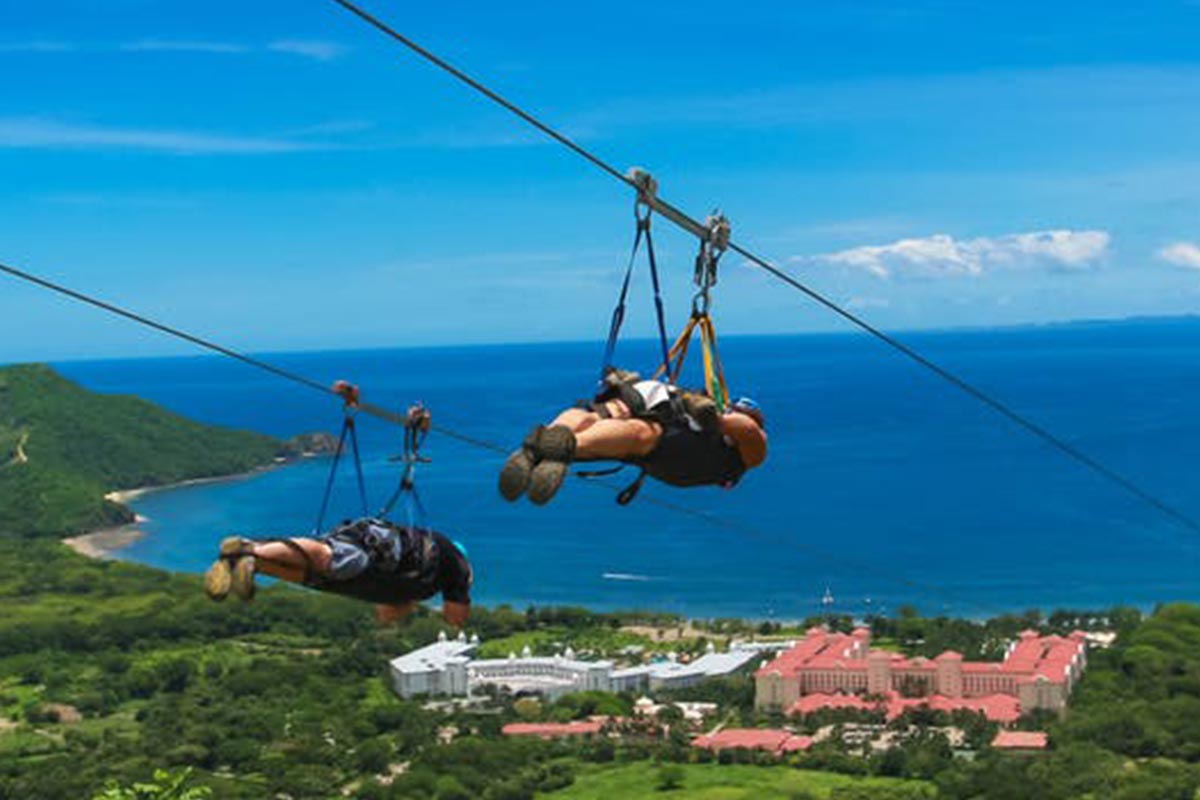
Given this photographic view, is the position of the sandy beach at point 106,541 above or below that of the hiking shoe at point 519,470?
below

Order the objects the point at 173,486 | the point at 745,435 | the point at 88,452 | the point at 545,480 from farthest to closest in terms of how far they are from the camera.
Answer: the point at 173,486, the point at 88,452, the point at 745,435, the point at 545,480

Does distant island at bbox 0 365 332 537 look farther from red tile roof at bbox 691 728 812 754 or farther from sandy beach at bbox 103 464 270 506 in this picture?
red tile roof at bbox 691 728 812 754

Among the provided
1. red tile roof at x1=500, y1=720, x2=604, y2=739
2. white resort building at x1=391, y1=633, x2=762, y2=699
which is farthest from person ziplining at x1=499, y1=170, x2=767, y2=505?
white resort building at x1=391, y1=633, x2=762, y2=699

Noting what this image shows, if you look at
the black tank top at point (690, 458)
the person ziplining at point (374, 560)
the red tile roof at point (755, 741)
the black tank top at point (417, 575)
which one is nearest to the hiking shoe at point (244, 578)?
the person ziplining at point (374, 560)

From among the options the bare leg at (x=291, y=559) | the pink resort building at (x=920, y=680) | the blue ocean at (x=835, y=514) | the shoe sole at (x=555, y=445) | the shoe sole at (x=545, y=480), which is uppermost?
the shoe sole at (x=555, y=445)

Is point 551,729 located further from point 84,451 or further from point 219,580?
point 84,451

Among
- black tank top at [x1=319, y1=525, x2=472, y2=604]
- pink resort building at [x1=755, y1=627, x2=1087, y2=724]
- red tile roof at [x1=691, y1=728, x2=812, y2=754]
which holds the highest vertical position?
black tank top at [x1=319, y1=525, x2=472, y2=604]

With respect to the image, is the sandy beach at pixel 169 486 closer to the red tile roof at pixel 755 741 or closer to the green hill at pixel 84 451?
the green hill at pixel 84 451

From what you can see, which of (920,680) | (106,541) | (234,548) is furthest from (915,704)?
(106,541)
